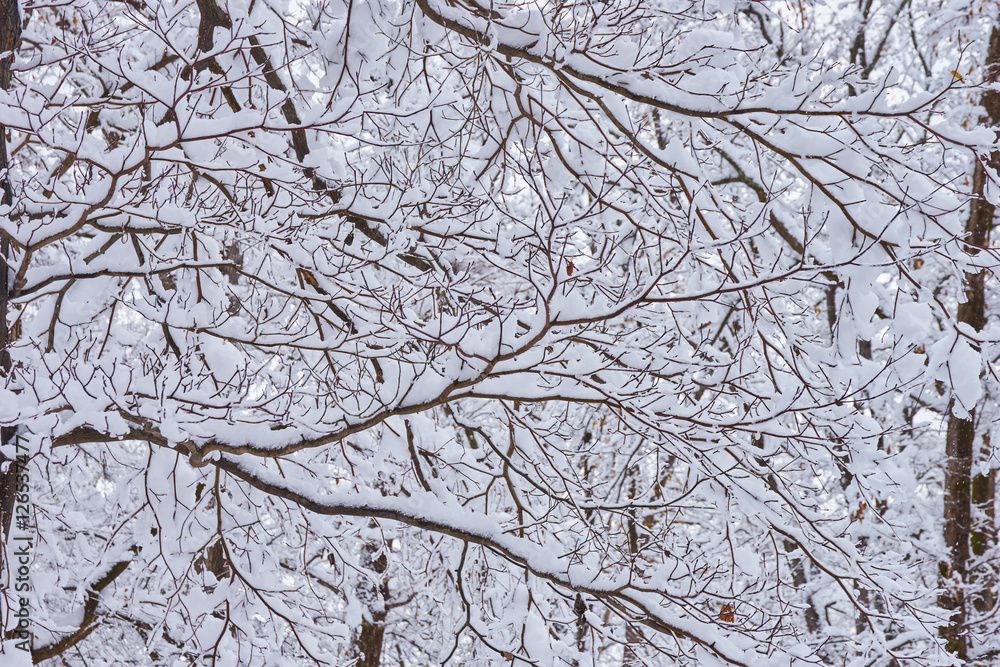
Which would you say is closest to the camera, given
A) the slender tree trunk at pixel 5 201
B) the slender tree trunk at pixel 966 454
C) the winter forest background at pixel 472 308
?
the winter forest background at pixel 472 308

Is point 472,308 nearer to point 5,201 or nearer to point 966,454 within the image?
point 5,201

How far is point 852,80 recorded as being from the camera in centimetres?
286

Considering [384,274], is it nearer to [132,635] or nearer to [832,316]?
[132,635]

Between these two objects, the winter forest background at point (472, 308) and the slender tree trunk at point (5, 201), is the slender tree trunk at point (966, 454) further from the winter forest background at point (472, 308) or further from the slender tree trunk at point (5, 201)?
the slender tree trunk at point (5, 201)

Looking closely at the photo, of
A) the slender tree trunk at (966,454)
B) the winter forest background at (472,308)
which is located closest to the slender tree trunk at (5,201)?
the winter forest background at (472,308)

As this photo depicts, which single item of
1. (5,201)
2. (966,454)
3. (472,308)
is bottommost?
(472,308)

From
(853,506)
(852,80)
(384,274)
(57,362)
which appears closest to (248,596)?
(57,362)

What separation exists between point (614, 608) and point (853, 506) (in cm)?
434

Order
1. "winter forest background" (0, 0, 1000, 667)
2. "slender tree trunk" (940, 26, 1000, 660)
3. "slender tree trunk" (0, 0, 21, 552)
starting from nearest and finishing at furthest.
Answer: "winter forest background" (0, 0, 1000, 667), "slender tree trunk" (0, 0, 21, 552), "slender tree trunk" (940, 26, 1000, 660)

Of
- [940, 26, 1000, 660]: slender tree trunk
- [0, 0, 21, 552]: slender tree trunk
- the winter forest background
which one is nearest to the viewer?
the winter forest background

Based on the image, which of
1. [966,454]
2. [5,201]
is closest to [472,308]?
[5,201]

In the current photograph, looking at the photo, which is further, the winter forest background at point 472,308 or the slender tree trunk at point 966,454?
the slender tree trunk at point 966,454

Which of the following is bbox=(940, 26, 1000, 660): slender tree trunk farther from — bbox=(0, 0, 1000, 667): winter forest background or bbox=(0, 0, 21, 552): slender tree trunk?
bbox=(0, 0, 21, 552): slender tree trunk

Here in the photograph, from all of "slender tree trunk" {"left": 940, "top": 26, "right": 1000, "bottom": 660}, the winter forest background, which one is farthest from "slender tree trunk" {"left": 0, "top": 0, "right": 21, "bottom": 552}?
"slender tree trunk" {"left": 940, "top": 26, "right": 1000, "bottom": 660}
